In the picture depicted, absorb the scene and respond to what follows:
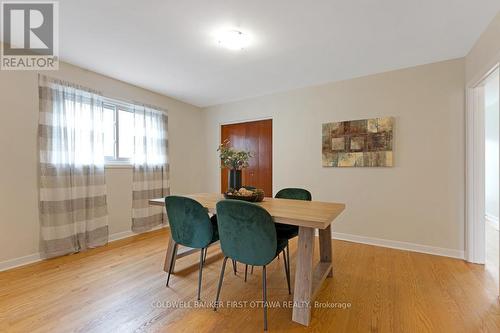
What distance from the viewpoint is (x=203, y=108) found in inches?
200

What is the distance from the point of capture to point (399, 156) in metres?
3.12

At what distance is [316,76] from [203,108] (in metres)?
2.58

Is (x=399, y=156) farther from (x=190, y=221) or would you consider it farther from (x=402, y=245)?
(x=190, y=221)

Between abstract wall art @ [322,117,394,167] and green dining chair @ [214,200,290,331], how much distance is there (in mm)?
2215

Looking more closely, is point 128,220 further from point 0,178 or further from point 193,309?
point 193,309

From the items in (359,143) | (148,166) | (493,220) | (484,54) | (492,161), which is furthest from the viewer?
(492,161)

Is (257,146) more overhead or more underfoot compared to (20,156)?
more overhead

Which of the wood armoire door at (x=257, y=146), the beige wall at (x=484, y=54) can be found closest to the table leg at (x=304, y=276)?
the beige wall at (x=484, y=54)

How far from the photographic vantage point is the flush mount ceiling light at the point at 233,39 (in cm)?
229

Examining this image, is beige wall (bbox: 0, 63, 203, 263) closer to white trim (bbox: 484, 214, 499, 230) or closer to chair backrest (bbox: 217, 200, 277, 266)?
chair backrest (bbox: 217, 200, 277, 266)

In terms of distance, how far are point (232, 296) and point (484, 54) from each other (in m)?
3.26

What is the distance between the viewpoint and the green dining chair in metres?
1.55

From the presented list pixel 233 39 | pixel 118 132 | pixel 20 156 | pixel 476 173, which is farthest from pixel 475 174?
pixel 20 156

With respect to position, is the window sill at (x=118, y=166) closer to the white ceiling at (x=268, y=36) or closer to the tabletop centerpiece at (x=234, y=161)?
the white ceiling at (x=268, y=36)
